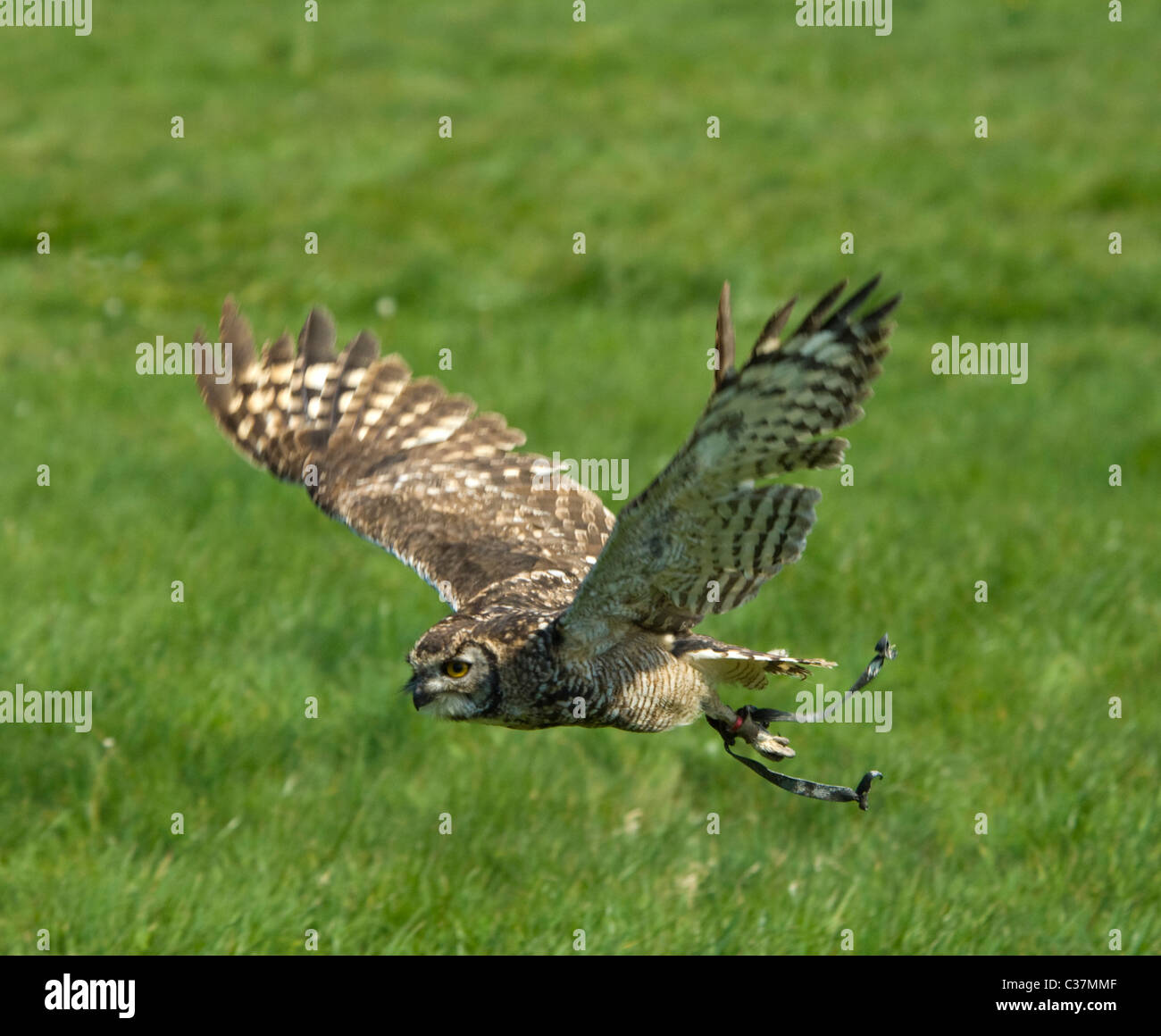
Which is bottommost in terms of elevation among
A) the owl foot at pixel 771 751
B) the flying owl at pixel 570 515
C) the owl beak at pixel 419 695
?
the owl foot at pixel 771 751

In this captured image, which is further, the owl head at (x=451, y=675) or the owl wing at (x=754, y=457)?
the owl head at (x=451, y=675)

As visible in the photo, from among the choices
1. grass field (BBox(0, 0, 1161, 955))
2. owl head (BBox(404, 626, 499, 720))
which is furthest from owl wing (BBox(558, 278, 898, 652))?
grass field (BBox(0, 0, 1161, 955))

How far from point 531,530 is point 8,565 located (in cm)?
335

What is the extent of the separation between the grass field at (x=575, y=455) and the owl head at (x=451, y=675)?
1.15 m

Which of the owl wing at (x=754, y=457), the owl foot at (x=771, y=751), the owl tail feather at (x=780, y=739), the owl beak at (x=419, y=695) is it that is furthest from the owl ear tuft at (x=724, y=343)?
the owl foot at (x=771, y=751)

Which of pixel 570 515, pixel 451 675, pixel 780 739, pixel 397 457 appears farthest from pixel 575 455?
pixel 451 675

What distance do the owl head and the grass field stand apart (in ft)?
3.77

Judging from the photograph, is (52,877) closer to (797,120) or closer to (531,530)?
(531,530)

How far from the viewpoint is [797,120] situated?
18266mm

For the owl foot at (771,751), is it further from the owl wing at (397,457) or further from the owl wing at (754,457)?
the owl wing at (754,457)

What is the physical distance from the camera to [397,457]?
700 cm

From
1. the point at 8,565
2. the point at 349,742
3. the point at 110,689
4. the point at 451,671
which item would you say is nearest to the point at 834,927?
the point at 451,671

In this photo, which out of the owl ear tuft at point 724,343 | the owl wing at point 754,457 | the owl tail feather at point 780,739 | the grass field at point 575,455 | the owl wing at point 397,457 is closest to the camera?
the owl ear tuft at point 724,343

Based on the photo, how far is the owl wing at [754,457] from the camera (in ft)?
13.8
